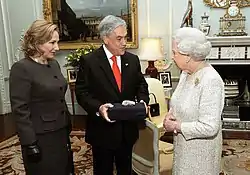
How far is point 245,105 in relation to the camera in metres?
5.09

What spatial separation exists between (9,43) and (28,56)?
13.4 feet

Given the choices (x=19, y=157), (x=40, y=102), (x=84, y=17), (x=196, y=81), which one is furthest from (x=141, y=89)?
(x=84, y=17)

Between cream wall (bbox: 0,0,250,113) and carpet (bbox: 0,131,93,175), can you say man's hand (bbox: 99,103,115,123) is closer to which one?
carpet (bbox: 0,131,93,175)

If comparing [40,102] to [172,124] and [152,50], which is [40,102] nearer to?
[172,124]

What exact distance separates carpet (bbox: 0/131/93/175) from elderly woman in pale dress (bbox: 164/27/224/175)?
1.74 meters

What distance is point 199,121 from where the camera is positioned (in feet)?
Result: 6.15

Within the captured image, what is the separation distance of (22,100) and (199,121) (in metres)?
1.08

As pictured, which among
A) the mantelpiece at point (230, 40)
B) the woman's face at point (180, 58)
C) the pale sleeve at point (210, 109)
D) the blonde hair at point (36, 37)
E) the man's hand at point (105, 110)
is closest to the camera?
the pale sleeve at point (210, 109)

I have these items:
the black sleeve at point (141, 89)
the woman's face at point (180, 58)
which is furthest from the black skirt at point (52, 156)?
the woman's face at point (180, 58)

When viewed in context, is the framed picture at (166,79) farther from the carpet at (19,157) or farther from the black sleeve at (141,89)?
the black sleeve at (141,89)

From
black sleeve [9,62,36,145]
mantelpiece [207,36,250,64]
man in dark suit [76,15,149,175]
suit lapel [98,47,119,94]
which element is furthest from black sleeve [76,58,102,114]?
mantelpiece [207,36,250,64]

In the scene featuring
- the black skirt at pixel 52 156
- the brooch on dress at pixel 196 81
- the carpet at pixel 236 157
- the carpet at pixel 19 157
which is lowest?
the carpet at pixel 236 157

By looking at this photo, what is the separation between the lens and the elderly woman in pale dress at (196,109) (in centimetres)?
185

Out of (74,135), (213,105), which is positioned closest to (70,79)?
(74,135)
